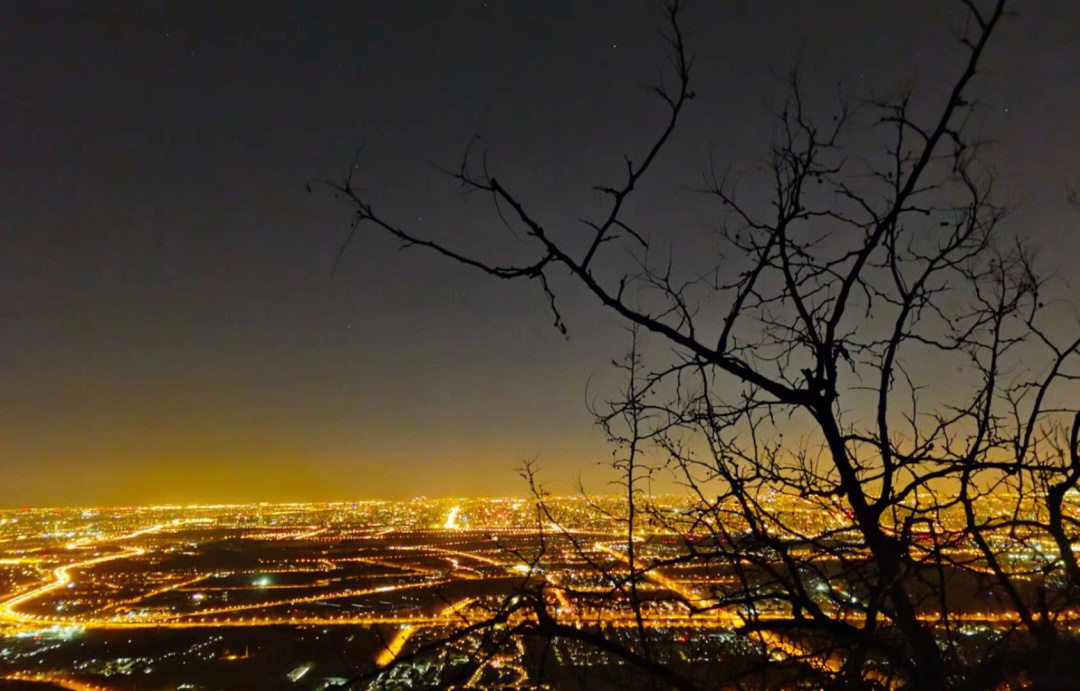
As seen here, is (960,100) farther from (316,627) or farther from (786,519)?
(316,627)

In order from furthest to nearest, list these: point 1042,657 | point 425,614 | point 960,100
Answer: point 425,614 < point 960,100 < point 1042,657

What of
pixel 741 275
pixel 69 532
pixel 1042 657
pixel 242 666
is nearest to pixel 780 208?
pixel 741 275

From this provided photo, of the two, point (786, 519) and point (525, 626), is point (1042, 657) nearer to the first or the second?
point (786, 519)

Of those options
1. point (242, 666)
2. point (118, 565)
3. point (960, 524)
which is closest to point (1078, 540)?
point (960, 524)

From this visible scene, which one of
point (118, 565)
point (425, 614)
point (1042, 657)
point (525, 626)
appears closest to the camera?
point (1042, 657)

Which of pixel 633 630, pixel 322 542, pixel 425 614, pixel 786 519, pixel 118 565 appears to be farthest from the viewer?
pixel 322 542

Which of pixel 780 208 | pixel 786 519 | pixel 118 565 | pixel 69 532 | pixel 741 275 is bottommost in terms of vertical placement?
pixel 786 519

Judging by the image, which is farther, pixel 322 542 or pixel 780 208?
pixel 322 542

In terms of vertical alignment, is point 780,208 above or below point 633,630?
above

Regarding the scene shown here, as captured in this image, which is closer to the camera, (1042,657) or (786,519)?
(1042,657)
